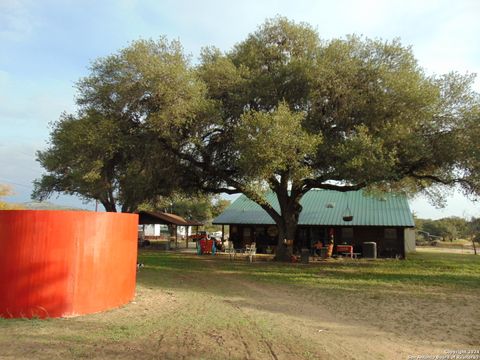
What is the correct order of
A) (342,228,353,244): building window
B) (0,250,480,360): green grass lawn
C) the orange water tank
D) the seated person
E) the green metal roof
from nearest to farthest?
1. (0,250,480,360): green grass lawn
2. the orange water tank
3. the seated person
4. the green metal roof
5. (342,228,353,244): building window

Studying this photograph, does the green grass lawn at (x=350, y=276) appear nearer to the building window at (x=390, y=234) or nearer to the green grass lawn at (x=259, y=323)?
the green grass lawn at (x=259, y=323)

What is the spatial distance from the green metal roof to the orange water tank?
22445 mm

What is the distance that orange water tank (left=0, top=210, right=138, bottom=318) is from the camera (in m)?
8.63

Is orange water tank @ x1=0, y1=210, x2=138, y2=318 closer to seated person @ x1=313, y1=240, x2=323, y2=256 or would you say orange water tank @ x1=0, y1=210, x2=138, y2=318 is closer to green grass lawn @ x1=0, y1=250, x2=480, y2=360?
green grass lawn @ x1=0, y1=250, x2=480, y2=360

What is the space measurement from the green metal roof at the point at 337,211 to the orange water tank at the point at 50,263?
73.6 feet

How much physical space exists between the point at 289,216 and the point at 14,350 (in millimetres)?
19605

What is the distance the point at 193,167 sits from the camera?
23.5 metres

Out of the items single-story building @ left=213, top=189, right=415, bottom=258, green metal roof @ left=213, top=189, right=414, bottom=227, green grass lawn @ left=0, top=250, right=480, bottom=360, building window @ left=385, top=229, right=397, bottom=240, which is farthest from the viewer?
building window @ left=385, top=229, right=397, bottom=240

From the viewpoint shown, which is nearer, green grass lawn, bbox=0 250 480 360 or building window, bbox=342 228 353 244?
green grass lawn, bbox=0 250 480 360

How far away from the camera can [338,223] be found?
31078 mm

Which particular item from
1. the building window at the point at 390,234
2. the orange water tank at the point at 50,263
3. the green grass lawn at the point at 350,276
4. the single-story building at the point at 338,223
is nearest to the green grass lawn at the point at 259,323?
the green grass lawn at the point at 350,276

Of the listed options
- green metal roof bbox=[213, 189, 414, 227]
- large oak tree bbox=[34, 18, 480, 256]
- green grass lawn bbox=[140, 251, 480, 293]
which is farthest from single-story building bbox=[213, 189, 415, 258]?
large oak tree bbox=[34, 18, 480, 256]

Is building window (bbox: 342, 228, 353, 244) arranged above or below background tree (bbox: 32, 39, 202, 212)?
below

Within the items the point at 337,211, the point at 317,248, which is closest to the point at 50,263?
the point at 317,248
